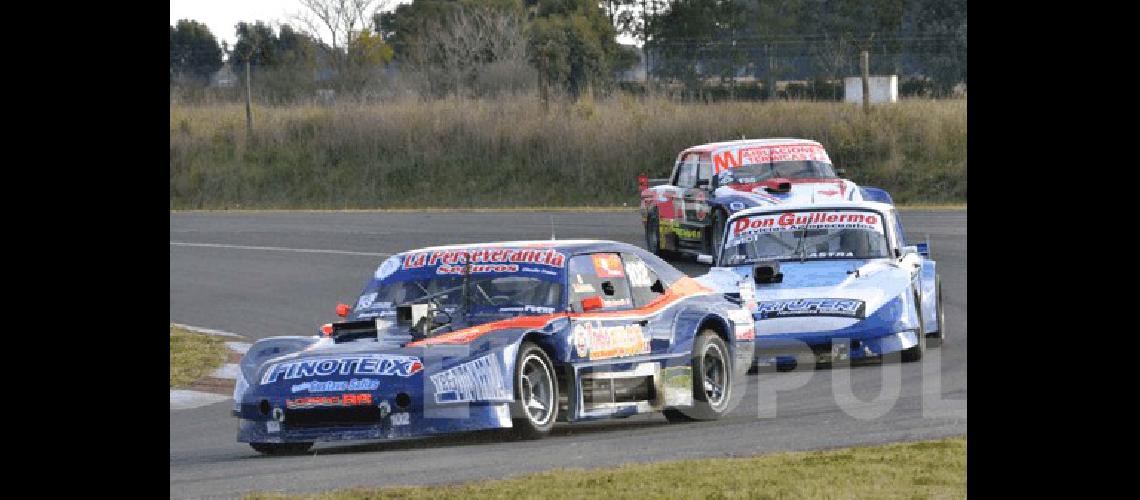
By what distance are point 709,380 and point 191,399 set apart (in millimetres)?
4528

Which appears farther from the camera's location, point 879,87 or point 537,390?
point 879,87

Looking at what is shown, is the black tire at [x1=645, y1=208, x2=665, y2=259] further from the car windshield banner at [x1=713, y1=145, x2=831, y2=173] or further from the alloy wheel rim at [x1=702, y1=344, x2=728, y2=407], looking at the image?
the alloy wheel rim at [x1=702, y1=344, x2=728, y2=407]

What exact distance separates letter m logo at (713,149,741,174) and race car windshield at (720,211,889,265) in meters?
6.37

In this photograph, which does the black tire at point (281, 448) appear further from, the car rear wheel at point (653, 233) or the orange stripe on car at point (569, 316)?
the car rear wheel at point (653, 233)

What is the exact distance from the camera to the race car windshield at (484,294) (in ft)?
36.7

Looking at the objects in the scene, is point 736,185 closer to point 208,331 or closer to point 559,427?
point 208,331

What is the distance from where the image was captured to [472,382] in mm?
10180

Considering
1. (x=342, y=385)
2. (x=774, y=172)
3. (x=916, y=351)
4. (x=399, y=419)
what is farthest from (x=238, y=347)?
(x=399, y=419)

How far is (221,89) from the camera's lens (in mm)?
64500

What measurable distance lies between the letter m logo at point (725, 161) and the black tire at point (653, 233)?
1714mm

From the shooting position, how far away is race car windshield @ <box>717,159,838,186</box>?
2202 centimetres
